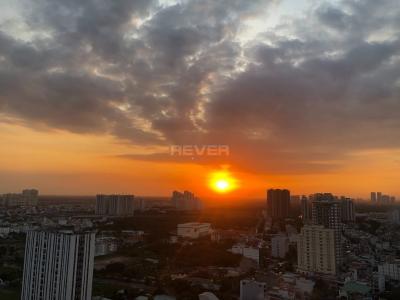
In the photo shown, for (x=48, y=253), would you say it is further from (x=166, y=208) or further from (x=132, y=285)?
(x=166, y=208)

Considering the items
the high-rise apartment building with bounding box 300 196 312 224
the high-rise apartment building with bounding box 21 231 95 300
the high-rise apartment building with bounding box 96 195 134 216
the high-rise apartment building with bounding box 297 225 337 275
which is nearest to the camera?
the high-rise apartment building with bounding box 21 231 95 300

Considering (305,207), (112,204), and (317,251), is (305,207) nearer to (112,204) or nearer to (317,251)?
(317,251)

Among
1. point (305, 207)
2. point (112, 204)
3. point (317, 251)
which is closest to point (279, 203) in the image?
point (305, 207)

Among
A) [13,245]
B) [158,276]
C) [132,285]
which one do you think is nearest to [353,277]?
[158,276]

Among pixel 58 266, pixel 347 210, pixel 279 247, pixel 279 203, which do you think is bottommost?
pixel 279 247

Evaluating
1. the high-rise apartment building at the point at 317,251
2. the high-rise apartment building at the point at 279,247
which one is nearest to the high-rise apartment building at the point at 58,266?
the high-rise apartment building at the point at 317,251

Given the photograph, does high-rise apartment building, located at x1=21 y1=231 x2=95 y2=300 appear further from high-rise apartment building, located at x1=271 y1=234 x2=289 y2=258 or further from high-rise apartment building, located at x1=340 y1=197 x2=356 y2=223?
high-rise apartment building, located at x1=340 y1=197 x2=356 y2=223

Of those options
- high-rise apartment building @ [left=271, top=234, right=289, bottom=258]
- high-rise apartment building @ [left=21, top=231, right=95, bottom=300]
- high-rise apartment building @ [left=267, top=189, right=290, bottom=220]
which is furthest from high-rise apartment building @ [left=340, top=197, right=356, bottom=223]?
high-rise apartment building @ [left=21, top=231, right=95, bottom=300]
